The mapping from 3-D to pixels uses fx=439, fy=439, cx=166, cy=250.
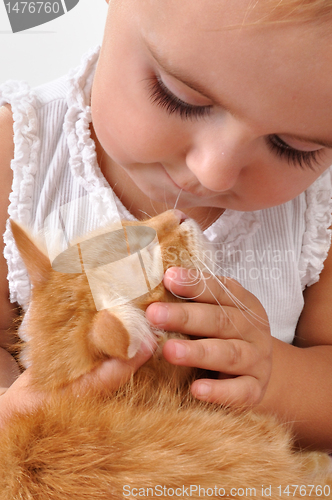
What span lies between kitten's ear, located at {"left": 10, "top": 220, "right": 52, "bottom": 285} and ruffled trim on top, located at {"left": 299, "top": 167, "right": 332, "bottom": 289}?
59 centimetres

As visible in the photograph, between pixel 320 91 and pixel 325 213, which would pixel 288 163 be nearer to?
pixel 320 91

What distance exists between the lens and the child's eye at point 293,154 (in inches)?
21.9

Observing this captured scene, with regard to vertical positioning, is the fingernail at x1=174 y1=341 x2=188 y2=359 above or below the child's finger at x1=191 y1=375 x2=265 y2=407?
above

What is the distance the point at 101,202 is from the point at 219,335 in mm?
391

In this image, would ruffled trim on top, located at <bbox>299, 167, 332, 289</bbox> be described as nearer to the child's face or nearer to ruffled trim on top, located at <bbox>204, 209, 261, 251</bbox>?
ruffled trim on top, located at <bbox>204, 209, 261, 251</bbox>

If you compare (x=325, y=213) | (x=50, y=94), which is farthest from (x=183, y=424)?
(x=50, y=94)

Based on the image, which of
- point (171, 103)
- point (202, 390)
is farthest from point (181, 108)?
point (202, 390)

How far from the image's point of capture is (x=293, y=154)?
0.59 meters

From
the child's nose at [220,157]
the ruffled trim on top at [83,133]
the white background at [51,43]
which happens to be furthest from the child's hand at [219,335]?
the white background at [51,43]

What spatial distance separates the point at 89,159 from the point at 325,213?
512 millimetres

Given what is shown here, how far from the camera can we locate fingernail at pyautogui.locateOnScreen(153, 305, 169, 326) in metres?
0.49

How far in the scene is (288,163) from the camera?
60 cm

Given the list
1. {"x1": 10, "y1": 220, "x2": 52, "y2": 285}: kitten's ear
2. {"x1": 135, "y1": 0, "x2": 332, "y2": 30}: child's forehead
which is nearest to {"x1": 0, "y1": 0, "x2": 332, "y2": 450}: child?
{"x1": 135, "y1": 0, "x2": 332, "y2": 30}: child's forehead

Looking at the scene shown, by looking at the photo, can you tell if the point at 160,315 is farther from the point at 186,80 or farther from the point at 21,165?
the point at 21,165
